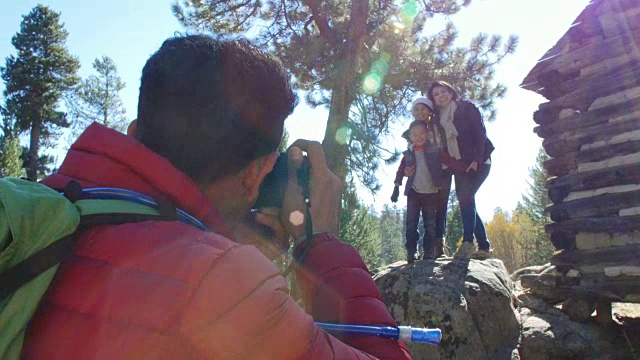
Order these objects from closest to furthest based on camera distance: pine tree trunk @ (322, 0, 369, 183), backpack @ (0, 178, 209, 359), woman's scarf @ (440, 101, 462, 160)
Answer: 1. backpack @ (0, 178, 209, 359)
2. woman's scarf @ (440, 101, 462, 160)
3. pine tree trunk @ (322, 0, 369, 183)

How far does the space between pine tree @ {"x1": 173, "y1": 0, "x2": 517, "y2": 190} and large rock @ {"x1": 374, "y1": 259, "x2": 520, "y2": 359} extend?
14.1 ft

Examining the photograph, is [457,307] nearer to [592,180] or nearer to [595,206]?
[595,206]

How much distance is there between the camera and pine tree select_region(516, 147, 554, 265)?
23141 millimetres

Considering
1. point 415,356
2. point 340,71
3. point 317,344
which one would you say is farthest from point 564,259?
point 317,344

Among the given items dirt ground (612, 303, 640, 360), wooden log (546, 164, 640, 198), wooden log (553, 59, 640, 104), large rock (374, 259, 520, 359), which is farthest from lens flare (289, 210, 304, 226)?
wooden log (553, 59, 640, 104)

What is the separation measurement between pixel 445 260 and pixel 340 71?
4.46 metres

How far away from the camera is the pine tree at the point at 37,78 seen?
22.0 metres

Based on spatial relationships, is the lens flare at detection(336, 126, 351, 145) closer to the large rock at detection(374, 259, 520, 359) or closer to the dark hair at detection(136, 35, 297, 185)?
the large rock at detection(374, 259, 520, 359)

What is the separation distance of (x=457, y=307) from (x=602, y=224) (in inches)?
81.9

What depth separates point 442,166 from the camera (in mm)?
5074

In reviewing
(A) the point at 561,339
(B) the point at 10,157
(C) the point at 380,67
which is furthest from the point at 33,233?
(B) the point at 10,157

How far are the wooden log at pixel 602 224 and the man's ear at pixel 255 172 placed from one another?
4.98 m

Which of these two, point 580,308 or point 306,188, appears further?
point 580,308

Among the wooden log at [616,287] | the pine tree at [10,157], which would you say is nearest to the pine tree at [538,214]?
the wooden log at [616,287]
